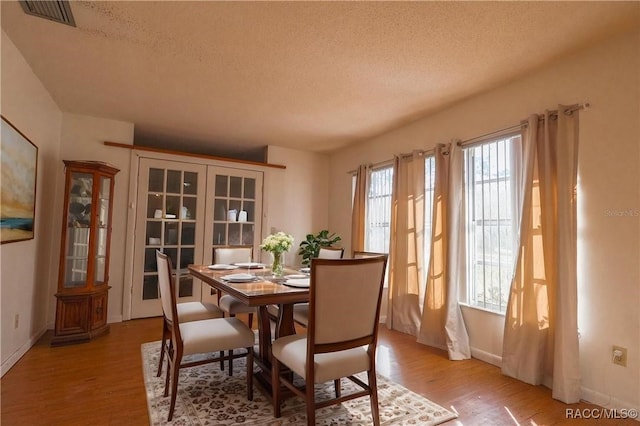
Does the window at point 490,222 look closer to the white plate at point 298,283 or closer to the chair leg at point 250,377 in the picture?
the white plate at point 298,283

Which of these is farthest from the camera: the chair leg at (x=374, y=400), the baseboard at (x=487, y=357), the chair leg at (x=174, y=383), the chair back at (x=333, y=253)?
the chair back at (x=333, y=253)

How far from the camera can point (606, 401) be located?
2.16 m

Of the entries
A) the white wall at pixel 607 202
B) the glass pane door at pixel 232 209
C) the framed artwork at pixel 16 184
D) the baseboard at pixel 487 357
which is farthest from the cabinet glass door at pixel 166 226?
the white wall at pixel 607 202

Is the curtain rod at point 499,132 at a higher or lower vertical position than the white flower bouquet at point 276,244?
higher

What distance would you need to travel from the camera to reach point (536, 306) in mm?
2508

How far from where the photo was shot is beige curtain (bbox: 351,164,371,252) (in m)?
4.60

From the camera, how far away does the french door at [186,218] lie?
Answer: 13.8 feet

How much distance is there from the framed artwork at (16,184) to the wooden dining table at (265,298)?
1.38 meters

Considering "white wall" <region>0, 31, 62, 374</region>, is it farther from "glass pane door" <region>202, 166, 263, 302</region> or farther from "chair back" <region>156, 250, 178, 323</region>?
"glass pane door" <region>202, 166, 263, 302</region>

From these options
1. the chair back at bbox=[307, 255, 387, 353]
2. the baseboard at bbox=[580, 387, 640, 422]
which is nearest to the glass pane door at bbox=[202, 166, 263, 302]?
the chair back at bbox=[307, 255, 387, 353]

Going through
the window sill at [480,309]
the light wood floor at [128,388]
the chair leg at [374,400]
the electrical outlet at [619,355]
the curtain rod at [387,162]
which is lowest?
the light wood floor at [128,388]

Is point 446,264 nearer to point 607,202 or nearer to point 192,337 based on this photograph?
point 607,202

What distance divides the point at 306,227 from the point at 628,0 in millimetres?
4261

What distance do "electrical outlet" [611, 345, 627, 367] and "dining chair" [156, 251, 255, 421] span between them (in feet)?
7.81
